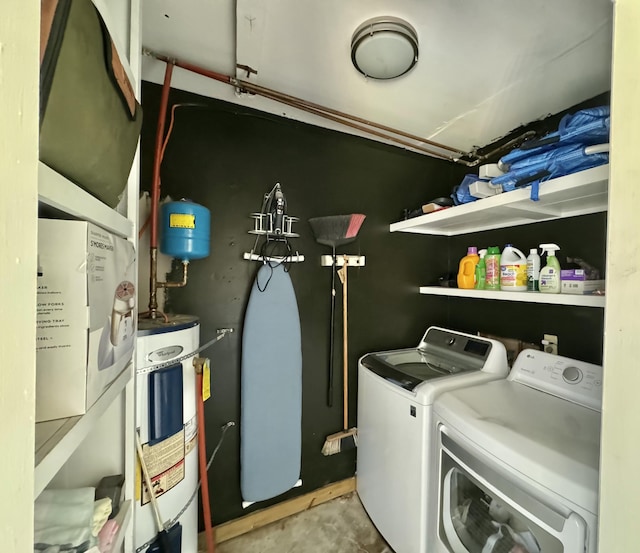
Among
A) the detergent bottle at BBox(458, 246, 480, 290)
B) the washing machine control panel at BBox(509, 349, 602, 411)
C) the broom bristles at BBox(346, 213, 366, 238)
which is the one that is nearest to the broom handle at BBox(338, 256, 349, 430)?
the broom bristles at BBox(346, 213, 366, 238)

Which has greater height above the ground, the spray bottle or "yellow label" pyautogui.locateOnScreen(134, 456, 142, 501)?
the spray bottle

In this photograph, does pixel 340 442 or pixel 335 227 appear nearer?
pixel 335 227

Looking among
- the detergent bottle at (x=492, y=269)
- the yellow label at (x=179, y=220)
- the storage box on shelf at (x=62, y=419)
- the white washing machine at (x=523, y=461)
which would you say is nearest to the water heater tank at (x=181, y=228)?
the yellow label at (x=179, y=220)

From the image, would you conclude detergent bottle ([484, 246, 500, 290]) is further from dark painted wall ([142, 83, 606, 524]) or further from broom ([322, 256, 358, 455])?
broom ([322, 256, 358, 455])

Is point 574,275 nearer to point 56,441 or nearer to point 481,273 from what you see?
point 481,273

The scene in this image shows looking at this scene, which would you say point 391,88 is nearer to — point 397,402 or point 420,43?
point 420,43

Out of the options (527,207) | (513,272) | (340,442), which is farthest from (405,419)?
(527,207)

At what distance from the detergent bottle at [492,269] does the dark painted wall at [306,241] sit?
0.50 meters

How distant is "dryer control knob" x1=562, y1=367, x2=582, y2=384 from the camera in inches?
45.3

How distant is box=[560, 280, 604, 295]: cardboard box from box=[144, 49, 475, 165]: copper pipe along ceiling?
116 cm

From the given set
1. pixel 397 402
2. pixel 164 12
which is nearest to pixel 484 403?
pixel 397 402

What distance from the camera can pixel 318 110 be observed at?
1.50m

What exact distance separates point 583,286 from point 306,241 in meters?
1.39

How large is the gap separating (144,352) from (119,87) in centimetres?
85
